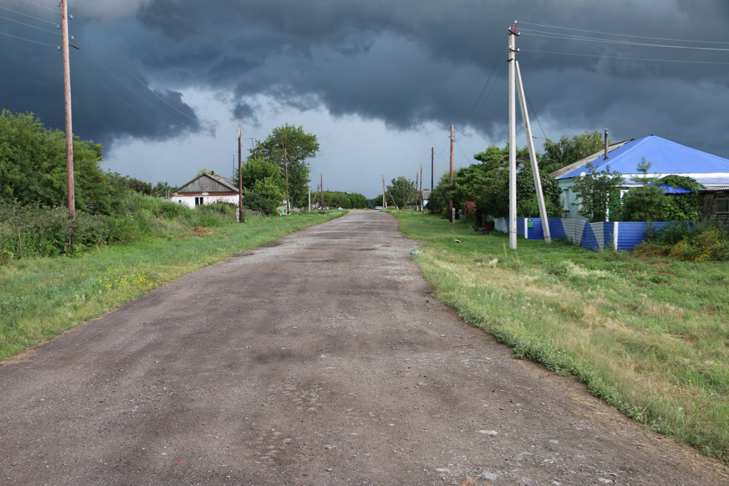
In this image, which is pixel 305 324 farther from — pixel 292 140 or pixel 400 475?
pixel 292 140

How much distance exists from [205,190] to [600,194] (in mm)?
62114

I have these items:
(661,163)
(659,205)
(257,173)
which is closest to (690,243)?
(659,205)

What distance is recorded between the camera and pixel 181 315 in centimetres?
952

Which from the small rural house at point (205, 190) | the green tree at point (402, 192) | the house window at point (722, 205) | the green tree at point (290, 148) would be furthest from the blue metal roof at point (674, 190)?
the green tree at point (402, 192)

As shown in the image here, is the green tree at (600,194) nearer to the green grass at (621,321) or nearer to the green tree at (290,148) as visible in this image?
the green grass at (621,321)

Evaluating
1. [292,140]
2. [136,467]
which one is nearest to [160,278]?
[136,467]

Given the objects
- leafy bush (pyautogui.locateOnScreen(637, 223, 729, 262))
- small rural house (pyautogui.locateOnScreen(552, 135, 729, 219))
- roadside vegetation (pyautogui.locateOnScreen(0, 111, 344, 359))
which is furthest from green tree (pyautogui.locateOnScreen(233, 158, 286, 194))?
leafy bush (pyautogui.locateOnScreen(637, 223, 729, 262))

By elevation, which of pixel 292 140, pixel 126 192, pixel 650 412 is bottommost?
pixel 650 412

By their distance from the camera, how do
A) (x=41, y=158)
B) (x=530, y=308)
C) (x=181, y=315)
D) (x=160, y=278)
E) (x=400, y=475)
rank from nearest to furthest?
(x=400, y=475) → (x=181, y=315) → (x=530, y=308) → (x=160, y=278) → (x=41, y=158)

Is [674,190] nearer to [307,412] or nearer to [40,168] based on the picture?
[307,412]

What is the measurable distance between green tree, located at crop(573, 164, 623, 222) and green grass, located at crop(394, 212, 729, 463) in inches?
135

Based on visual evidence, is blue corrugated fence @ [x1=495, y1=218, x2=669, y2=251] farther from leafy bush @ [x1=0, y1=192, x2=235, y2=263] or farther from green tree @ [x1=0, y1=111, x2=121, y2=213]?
green tree @ [x1=0, y1=111, x2=121, y2=213]

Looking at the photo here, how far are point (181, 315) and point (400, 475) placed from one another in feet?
21.2

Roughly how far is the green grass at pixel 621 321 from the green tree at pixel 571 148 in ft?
110
